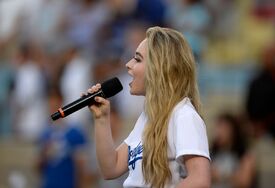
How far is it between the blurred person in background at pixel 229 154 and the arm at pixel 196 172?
463 centimetres

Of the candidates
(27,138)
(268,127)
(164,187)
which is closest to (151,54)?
(164,187)

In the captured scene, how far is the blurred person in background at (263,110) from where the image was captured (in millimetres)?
10219

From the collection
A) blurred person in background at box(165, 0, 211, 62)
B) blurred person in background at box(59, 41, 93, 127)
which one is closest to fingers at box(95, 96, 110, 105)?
blurred person in background at box(59, 41, 93, 127)

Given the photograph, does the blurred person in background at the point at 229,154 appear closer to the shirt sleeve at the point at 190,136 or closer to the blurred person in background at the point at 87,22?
the blurred person in background at the point at 87,22

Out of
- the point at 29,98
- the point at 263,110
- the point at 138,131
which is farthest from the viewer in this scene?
the point at 29,98

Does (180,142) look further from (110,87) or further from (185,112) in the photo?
(110,87)

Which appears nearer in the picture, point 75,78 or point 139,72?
point 139,72

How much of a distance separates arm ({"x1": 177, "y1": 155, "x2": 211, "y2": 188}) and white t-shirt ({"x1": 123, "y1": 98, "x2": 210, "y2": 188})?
3 cm

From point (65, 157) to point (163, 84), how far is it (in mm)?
4655

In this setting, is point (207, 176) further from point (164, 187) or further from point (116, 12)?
point (116, 12)

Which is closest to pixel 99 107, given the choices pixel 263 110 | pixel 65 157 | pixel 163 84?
pixel 163 84

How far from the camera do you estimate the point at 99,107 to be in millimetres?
5070

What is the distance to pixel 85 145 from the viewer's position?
950 cm

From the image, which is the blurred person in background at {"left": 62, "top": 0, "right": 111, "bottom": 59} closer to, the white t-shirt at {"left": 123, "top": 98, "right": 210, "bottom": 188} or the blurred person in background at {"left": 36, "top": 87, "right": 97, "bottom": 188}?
Answer: the blurred person in background at {"left": 36, "top": 87, "right": 97, "bottom": 188}
